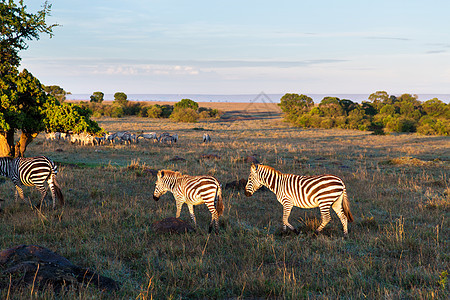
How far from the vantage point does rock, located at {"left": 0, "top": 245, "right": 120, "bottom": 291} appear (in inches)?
203

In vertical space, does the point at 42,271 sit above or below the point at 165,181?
below

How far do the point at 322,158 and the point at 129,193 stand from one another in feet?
47.5

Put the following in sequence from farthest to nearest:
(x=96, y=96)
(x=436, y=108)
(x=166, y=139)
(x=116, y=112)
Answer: (x=96, y=96), (x=116, y=112), (x=436, y=108), (x=166, y=139)

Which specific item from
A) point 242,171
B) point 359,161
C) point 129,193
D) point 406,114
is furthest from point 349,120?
point 129,193

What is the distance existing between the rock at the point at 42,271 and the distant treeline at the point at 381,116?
46976 millimetres

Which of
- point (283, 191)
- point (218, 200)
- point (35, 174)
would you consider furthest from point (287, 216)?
point (35, 174)

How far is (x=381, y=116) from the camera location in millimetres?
58750

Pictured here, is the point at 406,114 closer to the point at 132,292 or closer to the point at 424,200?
the point at 424,200

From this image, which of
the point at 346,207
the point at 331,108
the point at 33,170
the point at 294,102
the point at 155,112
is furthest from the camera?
the point at 294,102

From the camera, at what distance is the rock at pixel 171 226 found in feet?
27.1

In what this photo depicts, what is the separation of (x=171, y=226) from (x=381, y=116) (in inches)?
2311

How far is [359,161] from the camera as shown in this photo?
22266 mm

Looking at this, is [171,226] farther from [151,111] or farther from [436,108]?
[151,111]

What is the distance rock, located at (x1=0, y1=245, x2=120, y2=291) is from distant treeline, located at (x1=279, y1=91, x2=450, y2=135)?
4698 centimetres
